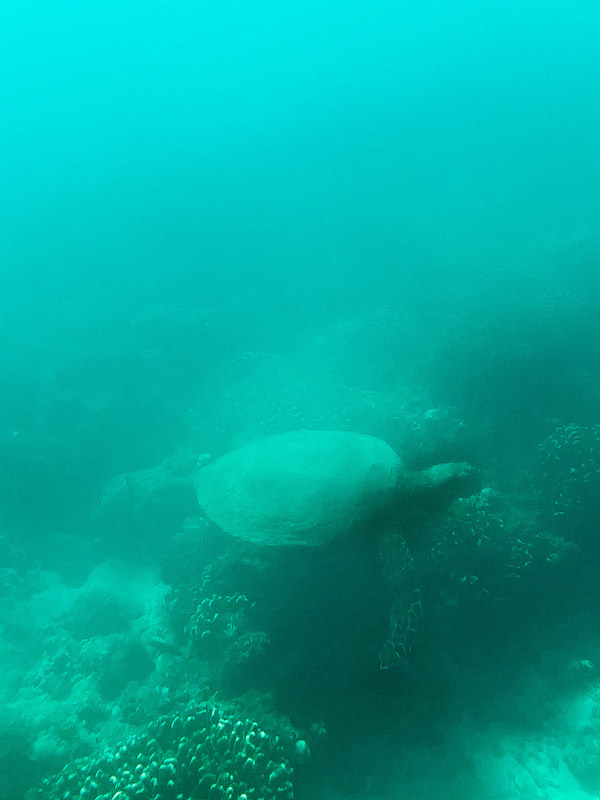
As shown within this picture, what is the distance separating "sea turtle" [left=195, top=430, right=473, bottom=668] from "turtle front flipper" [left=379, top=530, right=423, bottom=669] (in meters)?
0.02

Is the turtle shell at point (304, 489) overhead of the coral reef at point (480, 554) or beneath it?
overhead

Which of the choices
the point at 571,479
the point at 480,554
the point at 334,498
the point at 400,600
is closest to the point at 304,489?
the point at 334,498

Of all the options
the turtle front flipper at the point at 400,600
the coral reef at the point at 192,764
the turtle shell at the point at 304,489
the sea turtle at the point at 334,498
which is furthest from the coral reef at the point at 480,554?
the coral reef at the point at 192,764

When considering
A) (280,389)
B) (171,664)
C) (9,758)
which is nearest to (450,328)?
(280,389)

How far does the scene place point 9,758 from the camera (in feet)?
34.0

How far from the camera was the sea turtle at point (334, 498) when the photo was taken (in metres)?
10.9

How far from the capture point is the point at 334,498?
11.6m

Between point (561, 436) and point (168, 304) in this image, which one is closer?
point (561, 436)

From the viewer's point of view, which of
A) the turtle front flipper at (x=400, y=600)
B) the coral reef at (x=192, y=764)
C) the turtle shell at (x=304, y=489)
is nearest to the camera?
the coral reef at (x=192, y=764)

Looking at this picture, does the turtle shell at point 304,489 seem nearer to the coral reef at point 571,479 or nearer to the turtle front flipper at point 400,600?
the turtle front flipper at point 400,600

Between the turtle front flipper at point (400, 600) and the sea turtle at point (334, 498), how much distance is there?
21 mm

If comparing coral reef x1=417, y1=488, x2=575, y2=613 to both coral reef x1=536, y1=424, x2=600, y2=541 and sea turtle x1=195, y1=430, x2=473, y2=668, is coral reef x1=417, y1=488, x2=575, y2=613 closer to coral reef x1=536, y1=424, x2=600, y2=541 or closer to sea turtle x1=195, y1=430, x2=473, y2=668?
coral reef x1=536, y1=424, x2=600, y2=541

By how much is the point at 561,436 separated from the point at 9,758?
1675 centimetres

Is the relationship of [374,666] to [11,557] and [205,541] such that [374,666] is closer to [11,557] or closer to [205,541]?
[205,541]
